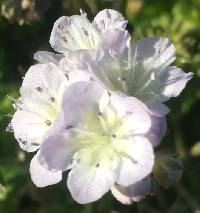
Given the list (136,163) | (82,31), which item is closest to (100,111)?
(136,163)

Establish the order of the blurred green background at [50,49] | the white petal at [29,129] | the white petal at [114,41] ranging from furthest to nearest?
the blurred green background at [50,49], the white petal at [29,129], the white petal at [114,41]

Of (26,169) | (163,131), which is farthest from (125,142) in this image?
(26,169)

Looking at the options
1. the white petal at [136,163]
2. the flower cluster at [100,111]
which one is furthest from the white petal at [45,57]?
the white petal at [136,163]

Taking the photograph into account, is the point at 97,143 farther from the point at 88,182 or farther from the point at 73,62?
the point at 73,62

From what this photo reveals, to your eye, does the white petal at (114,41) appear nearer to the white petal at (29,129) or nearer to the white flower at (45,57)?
the white flower at (45,57)

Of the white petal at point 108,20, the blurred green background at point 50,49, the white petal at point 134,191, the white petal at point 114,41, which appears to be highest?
the white petal at point 114,41

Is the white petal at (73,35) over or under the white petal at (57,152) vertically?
over
